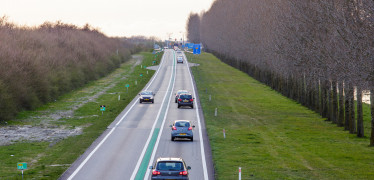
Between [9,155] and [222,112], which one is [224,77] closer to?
[222,112]

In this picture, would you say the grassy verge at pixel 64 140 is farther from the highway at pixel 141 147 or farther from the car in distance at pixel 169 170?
the car in distance at pixel 169 170

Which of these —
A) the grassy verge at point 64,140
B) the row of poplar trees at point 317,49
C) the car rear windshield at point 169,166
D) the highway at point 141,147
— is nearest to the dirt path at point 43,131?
the grassy verge at point 64,140

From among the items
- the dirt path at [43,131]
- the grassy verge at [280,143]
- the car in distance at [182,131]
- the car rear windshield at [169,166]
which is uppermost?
the car rear windshield at [169,166]

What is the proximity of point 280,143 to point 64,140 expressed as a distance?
48.6 feet

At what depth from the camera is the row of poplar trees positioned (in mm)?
27562

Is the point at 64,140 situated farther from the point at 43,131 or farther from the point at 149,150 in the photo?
the point at 149,150

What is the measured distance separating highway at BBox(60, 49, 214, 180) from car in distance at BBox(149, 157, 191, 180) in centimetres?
378

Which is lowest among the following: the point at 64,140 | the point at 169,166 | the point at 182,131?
the point at 64,140

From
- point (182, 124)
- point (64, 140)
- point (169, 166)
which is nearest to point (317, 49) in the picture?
point (182, 124)

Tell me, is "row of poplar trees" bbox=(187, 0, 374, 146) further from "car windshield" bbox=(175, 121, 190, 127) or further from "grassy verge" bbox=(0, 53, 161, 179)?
"grassy verge" bbox=(0, 53, 161, 179)

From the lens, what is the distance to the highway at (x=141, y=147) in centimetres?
2530

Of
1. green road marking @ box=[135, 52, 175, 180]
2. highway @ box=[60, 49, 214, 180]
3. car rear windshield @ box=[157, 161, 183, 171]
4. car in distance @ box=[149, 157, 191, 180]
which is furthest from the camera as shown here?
highway @ box=[60, 49, 214, 180]

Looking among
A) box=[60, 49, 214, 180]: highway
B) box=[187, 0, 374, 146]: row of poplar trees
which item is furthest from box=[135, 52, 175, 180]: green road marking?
box=[187, 0, 374, 146]: row of poplar trees

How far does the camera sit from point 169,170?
20.0 meters
